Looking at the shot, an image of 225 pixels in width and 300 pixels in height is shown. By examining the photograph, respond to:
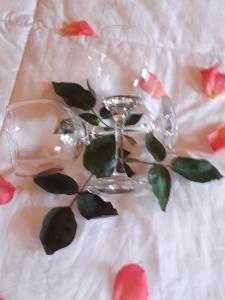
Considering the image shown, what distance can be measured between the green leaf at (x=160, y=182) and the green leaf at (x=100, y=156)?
6 centimetres

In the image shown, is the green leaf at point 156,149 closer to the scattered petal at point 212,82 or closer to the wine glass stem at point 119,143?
the wine glass stem at point 119,143

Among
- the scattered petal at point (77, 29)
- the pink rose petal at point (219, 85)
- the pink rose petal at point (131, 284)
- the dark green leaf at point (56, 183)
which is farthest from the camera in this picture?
the scattered petal at point (77, 29)

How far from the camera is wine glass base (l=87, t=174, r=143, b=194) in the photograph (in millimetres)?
629

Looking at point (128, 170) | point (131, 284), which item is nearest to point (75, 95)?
point (128, 170)

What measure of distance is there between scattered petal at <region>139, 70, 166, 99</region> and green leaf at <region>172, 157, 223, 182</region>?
0.40 feet

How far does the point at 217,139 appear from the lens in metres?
0.70

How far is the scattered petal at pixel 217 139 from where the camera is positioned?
689 mm

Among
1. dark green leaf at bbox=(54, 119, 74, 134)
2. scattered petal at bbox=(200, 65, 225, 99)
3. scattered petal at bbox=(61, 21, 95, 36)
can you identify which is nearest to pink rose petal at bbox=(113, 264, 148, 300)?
dark green leaf at bbox=(54, 119, 74, 134)

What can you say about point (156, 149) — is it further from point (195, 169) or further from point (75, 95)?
point (75, 95)

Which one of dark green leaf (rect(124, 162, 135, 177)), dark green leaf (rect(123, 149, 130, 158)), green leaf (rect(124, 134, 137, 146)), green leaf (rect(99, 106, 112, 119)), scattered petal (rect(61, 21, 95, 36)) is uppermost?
scattered petal (rect(61, 21, 95, 36))

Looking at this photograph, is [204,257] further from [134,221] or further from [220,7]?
[220,7]

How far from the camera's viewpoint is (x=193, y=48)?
87 centimetres

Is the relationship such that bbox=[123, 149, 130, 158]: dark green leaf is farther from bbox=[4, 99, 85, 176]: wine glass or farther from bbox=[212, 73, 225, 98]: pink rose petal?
bbox=[212, 73, 225, 98]: pink rose petal

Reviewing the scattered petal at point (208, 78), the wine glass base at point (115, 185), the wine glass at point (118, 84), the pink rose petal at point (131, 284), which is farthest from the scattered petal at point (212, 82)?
the pink rose petal at point (131, 284)
